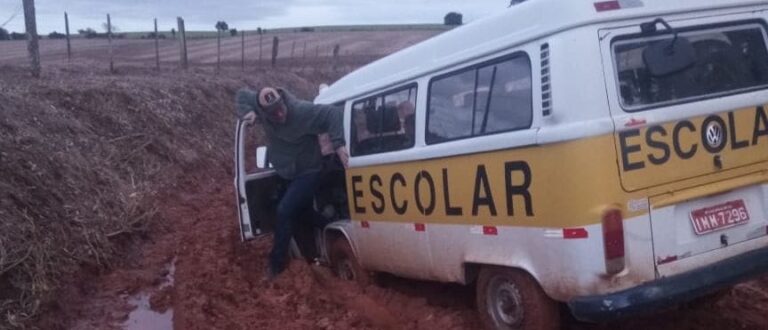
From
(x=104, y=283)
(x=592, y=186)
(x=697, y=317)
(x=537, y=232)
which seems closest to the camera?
(x=592, y=186)

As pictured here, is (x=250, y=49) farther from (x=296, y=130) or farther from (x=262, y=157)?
(x=296, y=130)

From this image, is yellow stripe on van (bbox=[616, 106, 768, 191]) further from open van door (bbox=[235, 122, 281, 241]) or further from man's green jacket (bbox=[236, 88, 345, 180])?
open van door (bbox=[235, 122, 281, 241])

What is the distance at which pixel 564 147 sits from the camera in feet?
15.1

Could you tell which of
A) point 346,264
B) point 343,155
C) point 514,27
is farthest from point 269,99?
point 514,27

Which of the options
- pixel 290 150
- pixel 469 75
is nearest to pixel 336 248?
pixel 290 150

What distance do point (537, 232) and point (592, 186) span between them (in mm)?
462

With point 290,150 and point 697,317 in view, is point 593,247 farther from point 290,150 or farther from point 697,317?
point 290,150

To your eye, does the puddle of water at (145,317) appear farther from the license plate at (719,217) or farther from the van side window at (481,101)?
the license plate at (719,217)

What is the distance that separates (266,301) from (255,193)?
1339 mm

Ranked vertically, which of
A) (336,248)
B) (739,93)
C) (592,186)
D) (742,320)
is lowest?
(742,320)

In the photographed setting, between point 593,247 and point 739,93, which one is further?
point 739,93

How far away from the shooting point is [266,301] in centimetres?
682

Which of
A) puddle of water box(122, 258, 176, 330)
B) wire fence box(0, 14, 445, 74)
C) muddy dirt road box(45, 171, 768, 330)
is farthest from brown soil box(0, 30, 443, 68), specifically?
puddle of water box(122, 258, 176, 330)

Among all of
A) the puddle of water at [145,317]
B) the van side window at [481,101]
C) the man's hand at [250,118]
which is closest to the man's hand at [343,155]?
the man's hand at [250,118]
